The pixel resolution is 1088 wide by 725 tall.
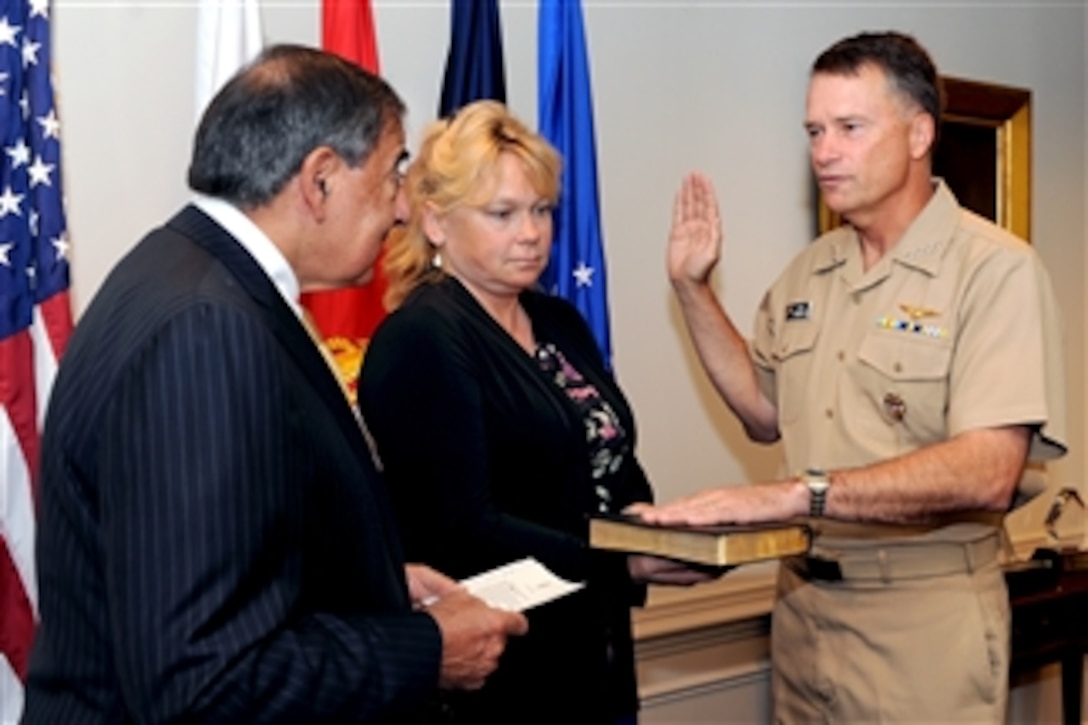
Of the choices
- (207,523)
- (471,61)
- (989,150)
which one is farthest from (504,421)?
(989,150)

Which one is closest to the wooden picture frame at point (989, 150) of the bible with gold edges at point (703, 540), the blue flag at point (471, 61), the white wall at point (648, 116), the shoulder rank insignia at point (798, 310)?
the white wall at point (648, 116)

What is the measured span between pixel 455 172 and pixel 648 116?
4.69 feet

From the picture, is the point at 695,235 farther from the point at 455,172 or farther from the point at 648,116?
the point at 648,116

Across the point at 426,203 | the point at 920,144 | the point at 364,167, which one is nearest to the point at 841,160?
the point at 920,144

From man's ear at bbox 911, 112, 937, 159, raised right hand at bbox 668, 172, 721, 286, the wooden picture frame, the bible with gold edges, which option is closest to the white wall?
the wooden picture frame

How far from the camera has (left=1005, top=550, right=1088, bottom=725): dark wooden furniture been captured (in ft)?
12.9

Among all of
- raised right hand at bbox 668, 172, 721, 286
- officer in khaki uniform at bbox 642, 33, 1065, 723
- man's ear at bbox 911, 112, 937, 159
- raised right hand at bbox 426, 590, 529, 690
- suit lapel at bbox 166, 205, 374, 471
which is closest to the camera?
suit lapel at bbox 166, 205, 374, 471

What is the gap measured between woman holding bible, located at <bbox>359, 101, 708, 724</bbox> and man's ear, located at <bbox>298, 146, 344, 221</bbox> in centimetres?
76

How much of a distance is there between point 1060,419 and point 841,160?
0.68m

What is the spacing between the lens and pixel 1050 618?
4012 millimetres

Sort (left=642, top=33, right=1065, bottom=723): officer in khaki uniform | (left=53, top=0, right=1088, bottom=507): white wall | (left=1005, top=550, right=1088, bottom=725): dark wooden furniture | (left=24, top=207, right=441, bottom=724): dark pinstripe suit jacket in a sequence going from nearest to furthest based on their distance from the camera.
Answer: (left=24, top=207, right=441, bottom=724): dark pinstripe suit jacket → (left=642, top=33, right=1065, bottom=723): officer in khaki uniform → (left=53, top=0, right=1088, bottom=507): white wall → (left=1005, top=550, right=1088, bottom=725): dark wooden furniture

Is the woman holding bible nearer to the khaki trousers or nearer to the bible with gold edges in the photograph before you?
the bible with gold edges

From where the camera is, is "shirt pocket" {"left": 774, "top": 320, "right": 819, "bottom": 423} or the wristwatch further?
"shirt pocket" {"left": 774, "top": 320, "right": 819, "bottom": 423}

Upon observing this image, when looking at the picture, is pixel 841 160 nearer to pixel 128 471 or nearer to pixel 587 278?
pixel 587 278
